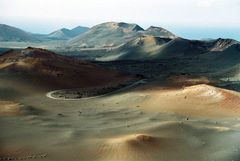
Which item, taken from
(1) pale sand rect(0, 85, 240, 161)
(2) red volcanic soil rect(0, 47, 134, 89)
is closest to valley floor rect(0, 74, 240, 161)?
(1) pale sand rect(0, 85, 240, 161)

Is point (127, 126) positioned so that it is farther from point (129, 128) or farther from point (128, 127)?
point (129, 128)

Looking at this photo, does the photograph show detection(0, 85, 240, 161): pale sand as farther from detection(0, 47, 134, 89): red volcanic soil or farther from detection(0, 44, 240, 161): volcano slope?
detection(0, 47, 134, 89): red volcanic soil

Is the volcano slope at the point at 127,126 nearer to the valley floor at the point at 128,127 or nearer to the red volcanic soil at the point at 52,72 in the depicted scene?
the valley floor at the point at 128,127

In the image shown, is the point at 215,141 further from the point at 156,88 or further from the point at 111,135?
the point at 156,88

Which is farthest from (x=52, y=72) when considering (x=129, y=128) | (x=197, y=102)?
(x=129, y=128)

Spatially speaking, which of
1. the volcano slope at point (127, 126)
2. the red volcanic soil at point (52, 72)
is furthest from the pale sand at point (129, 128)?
the red volcanic soil at point (52, 72)

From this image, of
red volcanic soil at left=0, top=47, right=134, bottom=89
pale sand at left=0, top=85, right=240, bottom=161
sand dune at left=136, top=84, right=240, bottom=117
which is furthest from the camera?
red volcanic soil at left=0, top=47, right=134, bottom=89

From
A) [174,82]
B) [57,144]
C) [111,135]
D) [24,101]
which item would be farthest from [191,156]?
[174,82]

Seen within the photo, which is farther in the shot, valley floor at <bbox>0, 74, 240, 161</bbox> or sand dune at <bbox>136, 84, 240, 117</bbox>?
sand dune at <bbox>136, 84, 240, 117</bbox>
